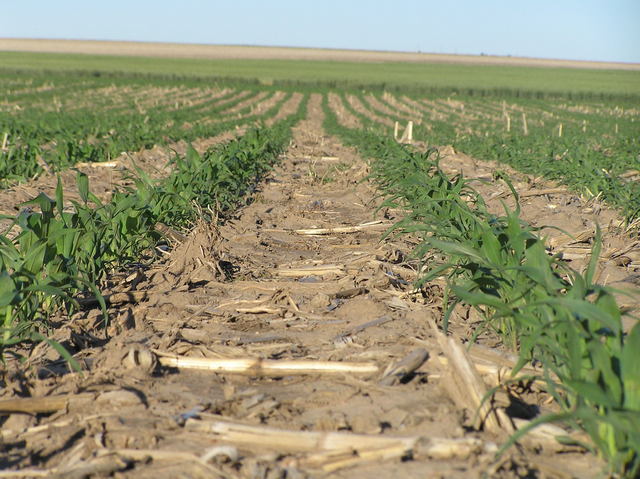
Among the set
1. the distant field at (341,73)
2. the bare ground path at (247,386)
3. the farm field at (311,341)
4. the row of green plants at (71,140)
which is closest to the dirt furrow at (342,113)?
the row of green plants at (71,140)

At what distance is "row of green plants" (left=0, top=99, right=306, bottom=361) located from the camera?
135 inches

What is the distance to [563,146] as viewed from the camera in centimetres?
1464

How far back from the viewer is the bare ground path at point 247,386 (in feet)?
7.72

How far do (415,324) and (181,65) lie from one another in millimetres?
77859

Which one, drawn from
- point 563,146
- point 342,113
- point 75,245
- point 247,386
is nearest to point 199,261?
point 75,245

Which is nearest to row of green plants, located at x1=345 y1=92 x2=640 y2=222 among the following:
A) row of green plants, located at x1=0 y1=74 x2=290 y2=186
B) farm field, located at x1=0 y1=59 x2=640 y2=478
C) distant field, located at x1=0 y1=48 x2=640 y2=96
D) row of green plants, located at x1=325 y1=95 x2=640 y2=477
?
farm field, located at x1=0 y1=59 x2=640 y2=478

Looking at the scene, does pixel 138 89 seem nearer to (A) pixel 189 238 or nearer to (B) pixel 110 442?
(A) pixel 189 238

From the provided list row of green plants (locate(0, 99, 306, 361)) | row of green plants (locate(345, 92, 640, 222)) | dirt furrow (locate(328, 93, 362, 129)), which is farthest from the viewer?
dirt furrow (locate(328, 93, 362, 129))

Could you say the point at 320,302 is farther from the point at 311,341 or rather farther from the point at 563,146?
the point at 563,146

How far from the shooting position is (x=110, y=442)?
8.34ft

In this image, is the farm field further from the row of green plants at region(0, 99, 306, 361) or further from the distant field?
the distant field

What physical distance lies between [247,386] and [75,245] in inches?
61.0

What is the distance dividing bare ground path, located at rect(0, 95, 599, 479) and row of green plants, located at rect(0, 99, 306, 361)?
0.65 feet

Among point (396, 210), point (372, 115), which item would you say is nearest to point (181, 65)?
point (372, 115)
